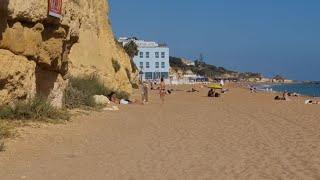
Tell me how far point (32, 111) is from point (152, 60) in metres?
97.2

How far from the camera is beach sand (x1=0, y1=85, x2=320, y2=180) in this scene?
8.12 m

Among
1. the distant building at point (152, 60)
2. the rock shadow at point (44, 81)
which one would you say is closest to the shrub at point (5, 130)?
the rock shadow at point (44, 81)

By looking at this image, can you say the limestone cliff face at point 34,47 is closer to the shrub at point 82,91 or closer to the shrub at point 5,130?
the shrub at point 5,130

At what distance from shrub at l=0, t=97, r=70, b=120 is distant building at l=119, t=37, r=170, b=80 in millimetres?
93877

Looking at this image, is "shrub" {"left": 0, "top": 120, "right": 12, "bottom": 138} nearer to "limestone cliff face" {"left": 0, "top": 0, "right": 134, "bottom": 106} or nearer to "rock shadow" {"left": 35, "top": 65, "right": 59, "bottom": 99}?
"limestone cliff face" {"left": 0, "top": 0, "right": 134, "bottom": 106}

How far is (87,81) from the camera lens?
22906 mm

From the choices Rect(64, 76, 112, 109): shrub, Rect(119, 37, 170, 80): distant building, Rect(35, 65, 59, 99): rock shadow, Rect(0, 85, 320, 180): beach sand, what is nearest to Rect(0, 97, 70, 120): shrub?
Rect(0, 85, 320, 180): beach sand

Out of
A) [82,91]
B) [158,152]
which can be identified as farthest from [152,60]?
[158,152]

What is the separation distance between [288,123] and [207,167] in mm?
9456

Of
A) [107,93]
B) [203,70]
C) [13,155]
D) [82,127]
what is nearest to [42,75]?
[82,127]

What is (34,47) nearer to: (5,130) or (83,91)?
(5,130)

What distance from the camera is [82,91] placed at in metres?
20.4

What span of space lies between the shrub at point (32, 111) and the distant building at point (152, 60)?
93.9 meters

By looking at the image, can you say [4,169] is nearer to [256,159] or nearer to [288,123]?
[256,159]
